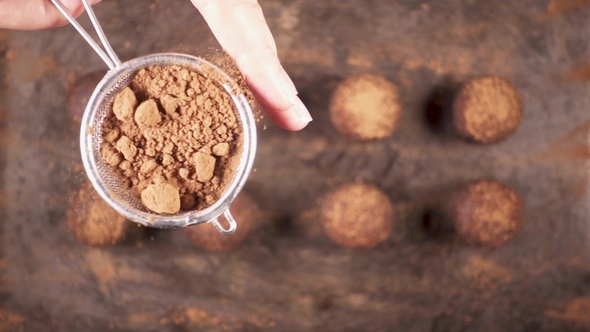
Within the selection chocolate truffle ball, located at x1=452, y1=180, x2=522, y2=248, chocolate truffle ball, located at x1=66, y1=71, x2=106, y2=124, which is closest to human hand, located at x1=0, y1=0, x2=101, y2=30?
chocolate truffle ball, located at x1=66, y1=71, x2=106, y2=124

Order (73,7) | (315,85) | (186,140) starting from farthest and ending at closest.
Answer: (315,85) → (73,7) → (186,140)

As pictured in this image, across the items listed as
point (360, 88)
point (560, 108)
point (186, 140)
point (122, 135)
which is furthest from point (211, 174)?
point (560, 108)

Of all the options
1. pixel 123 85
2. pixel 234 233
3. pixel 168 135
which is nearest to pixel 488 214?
pixel 234 233

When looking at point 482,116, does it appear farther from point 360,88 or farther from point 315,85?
point 315,85

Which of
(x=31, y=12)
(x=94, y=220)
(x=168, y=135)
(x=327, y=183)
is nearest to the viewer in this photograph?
(x=168, y=135)

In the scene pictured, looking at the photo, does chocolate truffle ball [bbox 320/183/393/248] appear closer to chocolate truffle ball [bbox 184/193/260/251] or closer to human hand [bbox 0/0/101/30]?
chocolate truffle ball [bbox 184/193/260/251]

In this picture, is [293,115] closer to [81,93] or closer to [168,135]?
[168,135]
